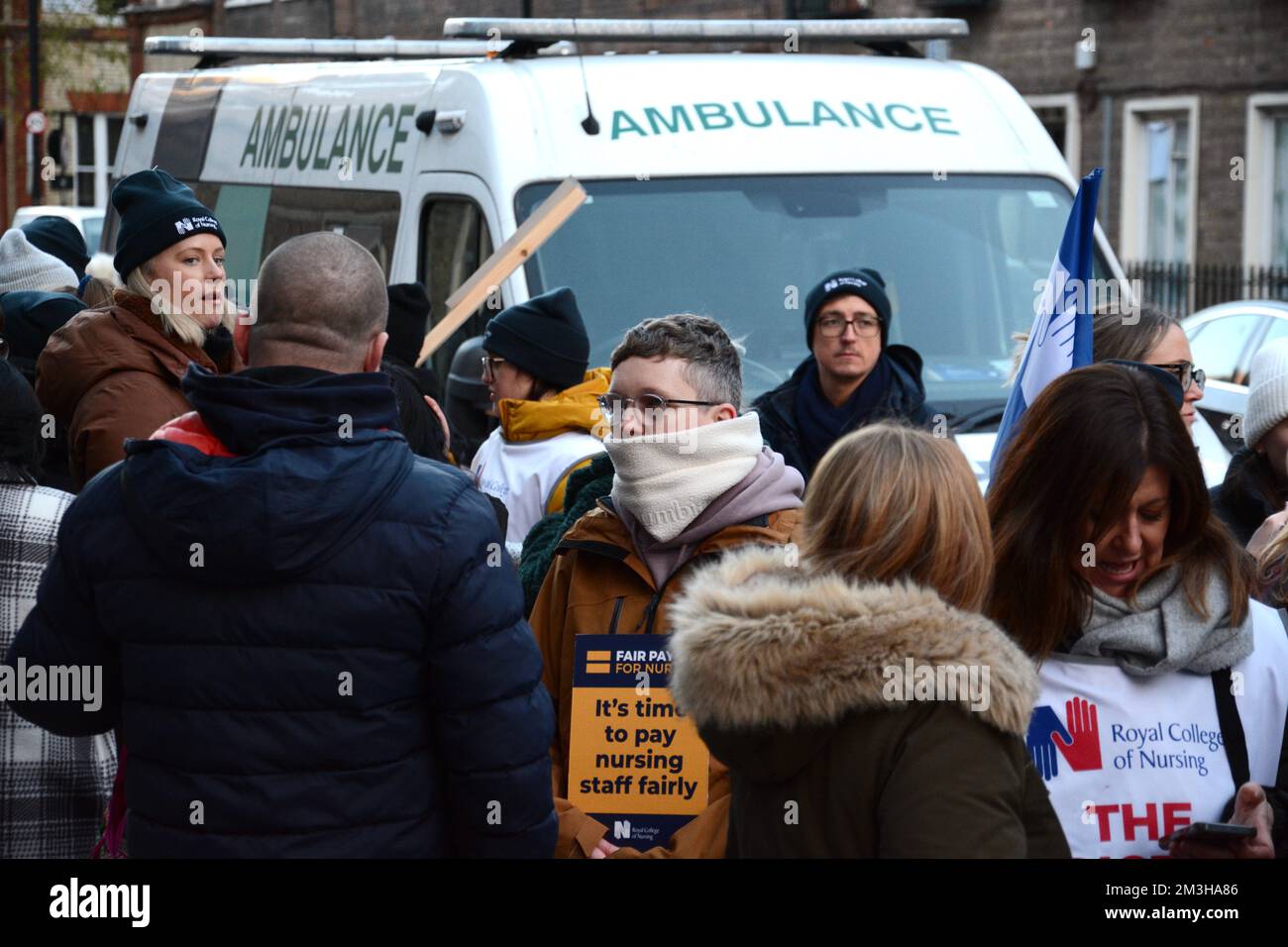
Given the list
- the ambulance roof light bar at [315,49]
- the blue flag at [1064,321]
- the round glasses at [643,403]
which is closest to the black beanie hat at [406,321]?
the blue flag at [1064,321]

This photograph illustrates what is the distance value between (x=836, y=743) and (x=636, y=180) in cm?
474

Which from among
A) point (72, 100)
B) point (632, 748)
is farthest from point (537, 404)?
point (72, 100)

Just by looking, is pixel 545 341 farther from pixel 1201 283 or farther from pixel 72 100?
pixel 72 100

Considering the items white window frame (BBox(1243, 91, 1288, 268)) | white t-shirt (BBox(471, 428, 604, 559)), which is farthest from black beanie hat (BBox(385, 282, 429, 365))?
white window frame (BBox(1243, 91, 1288, 268))

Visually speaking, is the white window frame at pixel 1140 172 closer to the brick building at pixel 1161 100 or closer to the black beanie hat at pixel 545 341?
the brick building at pixel 1161 100

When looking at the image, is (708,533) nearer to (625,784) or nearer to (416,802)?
(625,784)

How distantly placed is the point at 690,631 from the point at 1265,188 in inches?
831

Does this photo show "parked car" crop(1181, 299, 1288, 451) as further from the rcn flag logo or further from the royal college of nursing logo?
the rcn flag logo

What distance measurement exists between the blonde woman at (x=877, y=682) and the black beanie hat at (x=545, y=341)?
289cm

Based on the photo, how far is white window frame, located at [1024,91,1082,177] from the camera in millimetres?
24656

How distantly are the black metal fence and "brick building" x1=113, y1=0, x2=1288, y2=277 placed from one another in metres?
0.31

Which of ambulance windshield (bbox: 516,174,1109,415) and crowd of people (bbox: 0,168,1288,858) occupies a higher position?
ambulance windshield (bbox: 516,174,1109,415)
